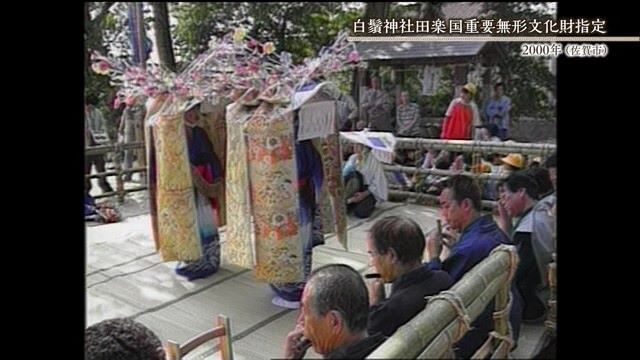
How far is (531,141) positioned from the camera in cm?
90

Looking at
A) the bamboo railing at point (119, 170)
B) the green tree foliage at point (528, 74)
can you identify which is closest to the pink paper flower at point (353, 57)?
the green tree foliage at point (528, 74)

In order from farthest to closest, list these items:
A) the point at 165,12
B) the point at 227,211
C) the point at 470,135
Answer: the point at 165,12 → the point at 227,211 → the point at 470,135

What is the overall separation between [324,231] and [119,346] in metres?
0.59

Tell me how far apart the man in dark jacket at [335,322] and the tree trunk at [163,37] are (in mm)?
1579

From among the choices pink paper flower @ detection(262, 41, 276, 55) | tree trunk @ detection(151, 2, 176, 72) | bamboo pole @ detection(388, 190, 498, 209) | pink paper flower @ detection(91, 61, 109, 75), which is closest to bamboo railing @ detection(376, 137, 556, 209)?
bamboo pole @ detection(388, 190, 498, 209)

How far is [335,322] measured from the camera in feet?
1.71

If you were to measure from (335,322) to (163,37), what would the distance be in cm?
239

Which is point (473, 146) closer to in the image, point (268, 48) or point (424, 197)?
point (424, 197)

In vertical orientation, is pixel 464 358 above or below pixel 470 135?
below

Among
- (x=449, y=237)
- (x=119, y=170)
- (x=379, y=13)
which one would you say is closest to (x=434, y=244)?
(x=449, y=237)
